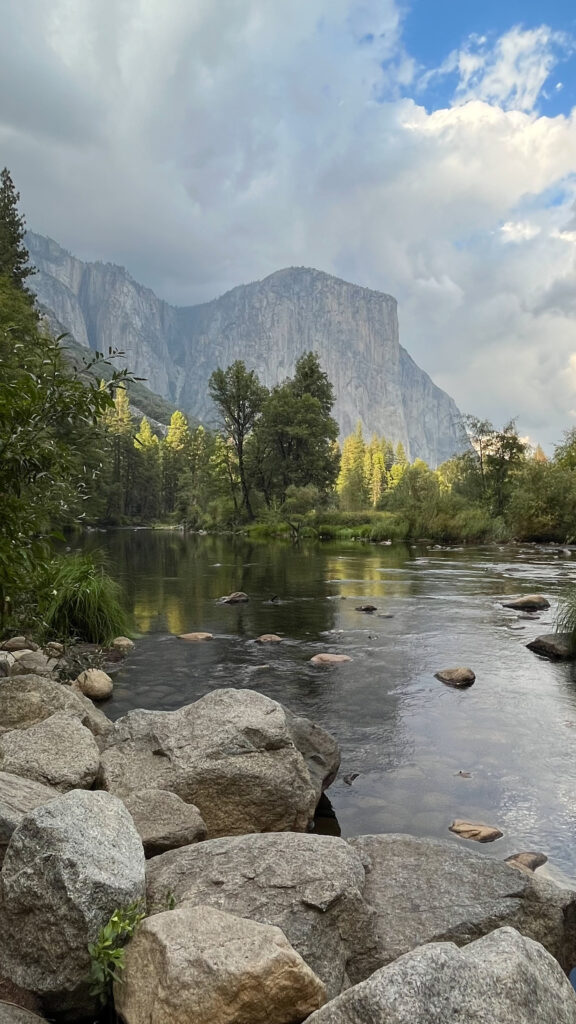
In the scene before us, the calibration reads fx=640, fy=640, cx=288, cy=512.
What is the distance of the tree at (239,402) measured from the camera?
74.0 meters

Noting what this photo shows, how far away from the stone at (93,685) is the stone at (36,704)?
8.51ft

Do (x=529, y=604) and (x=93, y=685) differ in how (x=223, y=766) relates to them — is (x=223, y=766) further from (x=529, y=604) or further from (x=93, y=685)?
(x=529, y=604)

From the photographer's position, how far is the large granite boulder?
5.84 m

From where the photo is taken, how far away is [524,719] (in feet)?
31.2

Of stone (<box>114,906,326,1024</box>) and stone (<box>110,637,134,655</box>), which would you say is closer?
stone (<box>114,906,326,1024</box>)

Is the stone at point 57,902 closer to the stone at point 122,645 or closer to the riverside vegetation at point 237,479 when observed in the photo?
the riverside vegetation at point 237,479

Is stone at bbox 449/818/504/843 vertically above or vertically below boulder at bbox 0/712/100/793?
below

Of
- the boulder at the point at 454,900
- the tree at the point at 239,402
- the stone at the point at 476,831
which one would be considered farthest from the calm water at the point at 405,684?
the tree at the point at 239,402

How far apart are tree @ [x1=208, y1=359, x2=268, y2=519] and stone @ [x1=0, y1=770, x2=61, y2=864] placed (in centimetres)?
7068

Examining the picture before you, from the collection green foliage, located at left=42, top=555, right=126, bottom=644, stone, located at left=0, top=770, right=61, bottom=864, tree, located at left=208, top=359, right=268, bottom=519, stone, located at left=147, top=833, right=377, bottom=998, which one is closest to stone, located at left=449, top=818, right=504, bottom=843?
stone, located at left=147, top=833, right=377, bottom=998

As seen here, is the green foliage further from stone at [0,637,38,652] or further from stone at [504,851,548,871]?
stone at [504,851,548,871]

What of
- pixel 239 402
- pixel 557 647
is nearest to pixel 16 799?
pixel 557 647

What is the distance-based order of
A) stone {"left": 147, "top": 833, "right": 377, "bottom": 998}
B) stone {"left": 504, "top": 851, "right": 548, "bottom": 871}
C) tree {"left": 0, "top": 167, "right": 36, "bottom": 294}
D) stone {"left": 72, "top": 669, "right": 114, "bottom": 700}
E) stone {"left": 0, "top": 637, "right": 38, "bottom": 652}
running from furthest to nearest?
tree {"left": 0, "top": 167, "right": 36, "bottom": 294}
stone {"left": 0, "top": 637, "right": 38, "bottom": 652}
stone {"left": 72, "top": 669, "right": 114, "bottom": 700}
stone {"left": 504, "top": 851, "right": 548, "bottom": 871}
stone {"left": 147, "top": 833, "right": 377, "bottom": 998}

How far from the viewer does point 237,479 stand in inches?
3125
